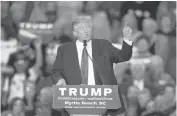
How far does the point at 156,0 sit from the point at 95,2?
58 cm

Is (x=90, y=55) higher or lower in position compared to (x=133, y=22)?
lower

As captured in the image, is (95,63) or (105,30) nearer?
(95,63)

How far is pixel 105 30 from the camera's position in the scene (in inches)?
133

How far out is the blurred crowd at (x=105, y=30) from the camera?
343cm

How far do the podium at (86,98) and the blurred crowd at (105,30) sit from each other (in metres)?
0.66

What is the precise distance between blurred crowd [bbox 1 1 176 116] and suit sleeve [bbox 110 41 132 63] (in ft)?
1.62

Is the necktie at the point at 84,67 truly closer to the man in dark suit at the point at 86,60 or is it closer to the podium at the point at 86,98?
the man in dark suit at the point at 86,60

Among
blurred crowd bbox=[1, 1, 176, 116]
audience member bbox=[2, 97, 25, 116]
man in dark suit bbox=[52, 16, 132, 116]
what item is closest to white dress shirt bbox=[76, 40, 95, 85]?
man in dark suit bbox=[52, 16, 132, 116]

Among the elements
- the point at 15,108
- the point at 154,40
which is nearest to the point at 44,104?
the point at 15,108

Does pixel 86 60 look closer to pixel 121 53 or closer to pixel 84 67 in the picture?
pixel 84 67

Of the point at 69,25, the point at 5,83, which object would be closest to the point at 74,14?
the point at 69,25

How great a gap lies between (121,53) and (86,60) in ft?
0.93

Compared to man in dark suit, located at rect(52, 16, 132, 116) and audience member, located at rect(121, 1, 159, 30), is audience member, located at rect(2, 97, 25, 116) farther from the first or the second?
audience member, located at rect(121, 1, 159, 30)

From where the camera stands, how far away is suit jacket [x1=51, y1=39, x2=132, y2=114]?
2.89 meters
